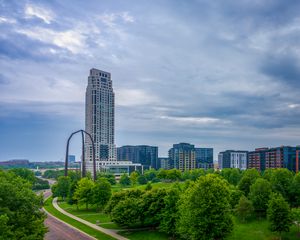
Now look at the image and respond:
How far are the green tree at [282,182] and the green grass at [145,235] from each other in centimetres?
3101

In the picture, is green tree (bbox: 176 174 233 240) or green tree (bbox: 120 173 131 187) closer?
green tree (bbox: 176 174 233 240)

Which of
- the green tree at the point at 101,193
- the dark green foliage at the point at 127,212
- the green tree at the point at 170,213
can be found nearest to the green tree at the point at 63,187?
the green tree at the point at 101,193

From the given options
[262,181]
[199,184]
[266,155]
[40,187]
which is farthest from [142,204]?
[266,155]

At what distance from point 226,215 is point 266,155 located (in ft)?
453

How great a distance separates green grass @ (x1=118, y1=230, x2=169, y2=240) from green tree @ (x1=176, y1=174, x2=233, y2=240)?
10.3m

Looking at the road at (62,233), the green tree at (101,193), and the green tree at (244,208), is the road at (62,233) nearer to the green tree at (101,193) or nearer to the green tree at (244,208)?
the green tree at (101,193)

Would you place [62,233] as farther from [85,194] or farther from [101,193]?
[85,194]

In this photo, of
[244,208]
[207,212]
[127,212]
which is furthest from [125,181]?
[207,212]

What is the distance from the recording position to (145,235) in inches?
2088

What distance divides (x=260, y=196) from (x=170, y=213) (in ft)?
74.4

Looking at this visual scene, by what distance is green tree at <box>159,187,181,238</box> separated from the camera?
49.4m

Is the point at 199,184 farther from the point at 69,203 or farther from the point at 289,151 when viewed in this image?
the point at 289,151

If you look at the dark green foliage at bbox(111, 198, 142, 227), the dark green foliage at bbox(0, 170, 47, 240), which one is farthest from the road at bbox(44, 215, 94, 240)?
the dark green foliage at bbox(0, 170, 47, 240)

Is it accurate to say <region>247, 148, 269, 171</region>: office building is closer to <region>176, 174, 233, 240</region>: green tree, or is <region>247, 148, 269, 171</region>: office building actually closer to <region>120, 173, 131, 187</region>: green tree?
<region>120, 173, 131, 187</region>: green tree
